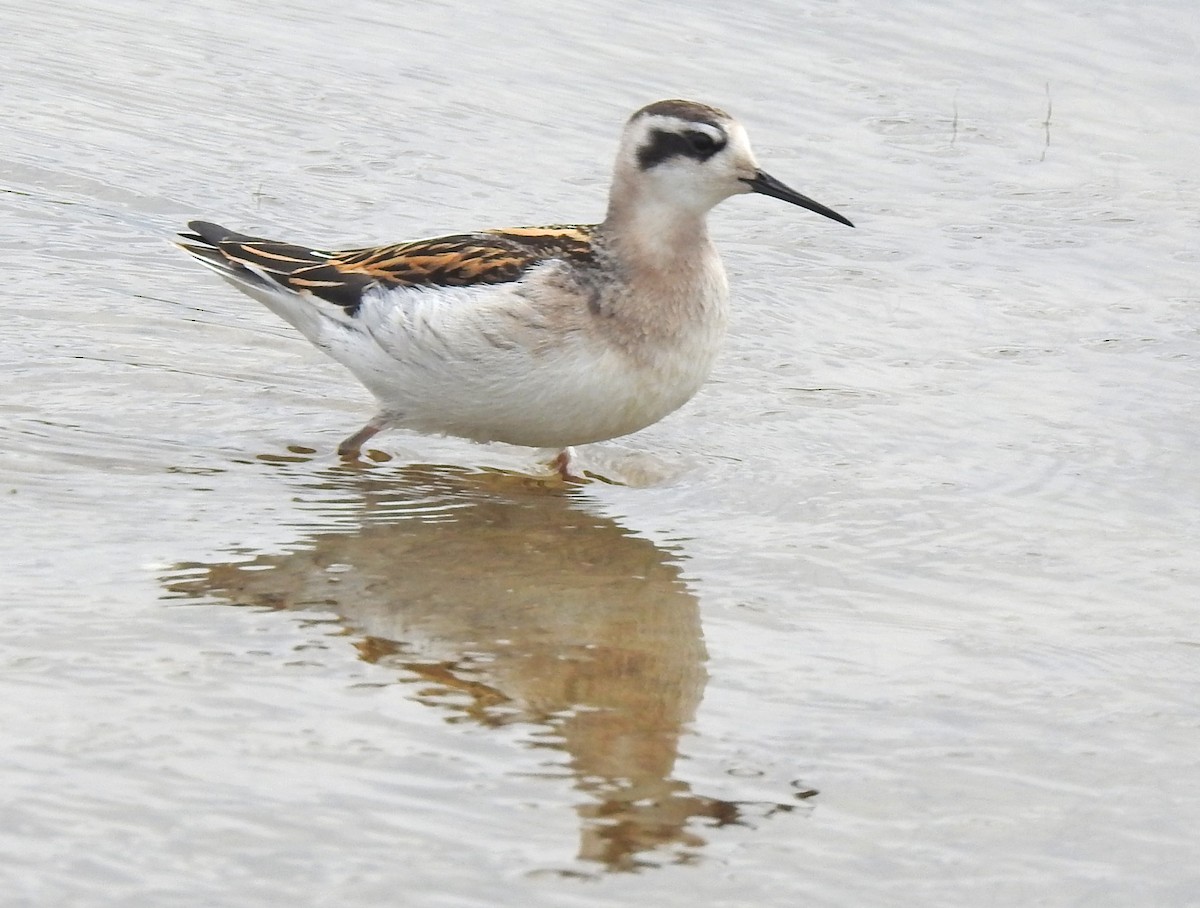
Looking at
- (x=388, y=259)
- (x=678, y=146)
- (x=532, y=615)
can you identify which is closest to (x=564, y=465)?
(x=388, y=259)

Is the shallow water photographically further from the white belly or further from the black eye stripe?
the black eye stripe

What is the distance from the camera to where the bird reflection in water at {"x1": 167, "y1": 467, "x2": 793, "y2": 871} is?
5695 millimetres

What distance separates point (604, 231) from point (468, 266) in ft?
2.09

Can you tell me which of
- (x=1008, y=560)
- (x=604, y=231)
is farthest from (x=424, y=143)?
(x=1008, y=560)

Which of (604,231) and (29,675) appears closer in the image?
(29,675)

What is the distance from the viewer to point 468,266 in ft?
29.0

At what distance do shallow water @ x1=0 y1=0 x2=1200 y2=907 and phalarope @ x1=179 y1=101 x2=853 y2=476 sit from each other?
15.6 inches

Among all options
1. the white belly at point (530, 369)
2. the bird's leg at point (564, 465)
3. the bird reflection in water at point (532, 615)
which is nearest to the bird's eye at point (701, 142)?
the white belly at point (530, 369)

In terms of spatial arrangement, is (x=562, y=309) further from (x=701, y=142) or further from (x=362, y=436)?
(x=362, y=436)

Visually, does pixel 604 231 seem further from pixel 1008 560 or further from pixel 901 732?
pixel 901 732

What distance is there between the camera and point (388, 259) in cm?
927

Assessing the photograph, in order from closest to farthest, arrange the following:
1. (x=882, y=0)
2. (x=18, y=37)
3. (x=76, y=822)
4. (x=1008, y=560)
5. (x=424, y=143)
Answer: (x=76, y=822) → (x=1008, y=560) → (x=424, y=143) → (x=18, y=37) → (x=882, y=0)

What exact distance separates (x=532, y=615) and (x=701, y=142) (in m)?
2.79

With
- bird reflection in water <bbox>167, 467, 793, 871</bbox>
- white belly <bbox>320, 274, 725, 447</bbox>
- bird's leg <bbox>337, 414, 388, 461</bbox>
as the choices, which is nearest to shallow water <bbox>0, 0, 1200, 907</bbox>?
bird reflection in water <bbox>167, 467, 793, 871</bbox>
